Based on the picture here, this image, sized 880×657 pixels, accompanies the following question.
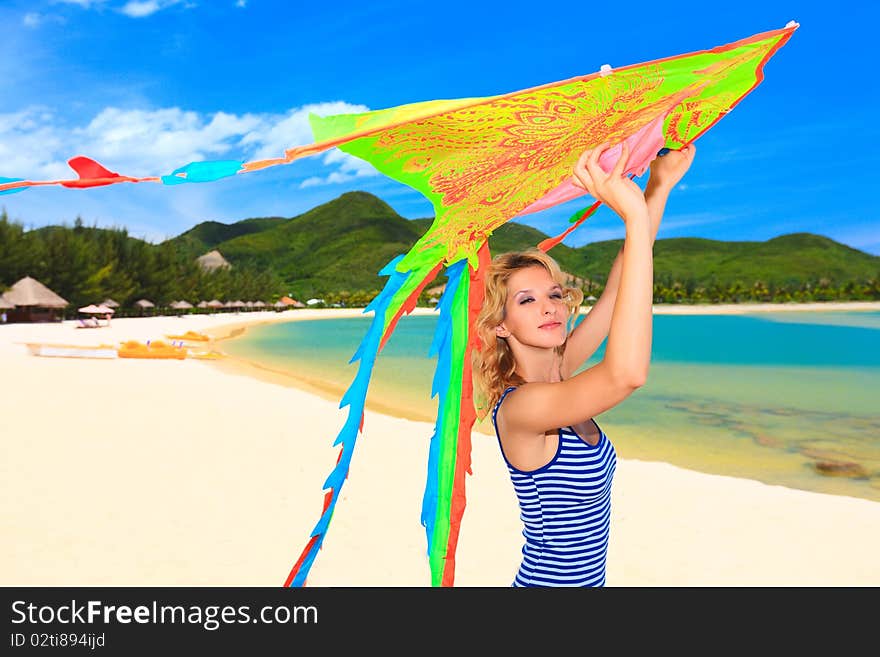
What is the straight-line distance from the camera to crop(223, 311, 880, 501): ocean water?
356 inches

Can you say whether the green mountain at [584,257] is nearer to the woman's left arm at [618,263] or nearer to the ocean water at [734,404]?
the ocean water at [734,404]

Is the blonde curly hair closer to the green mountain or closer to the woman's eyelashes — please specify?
the woman's eyelashes

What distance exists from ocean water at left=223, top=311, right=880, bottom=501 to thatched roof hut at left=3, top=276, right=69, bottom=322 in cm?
1805

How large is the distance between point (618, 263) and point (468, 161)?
548 millimetres

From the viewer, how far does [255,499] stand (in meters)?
5.77

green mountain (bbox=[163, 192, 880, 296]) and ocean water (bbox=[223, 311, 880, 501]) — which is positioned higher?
green mountain (bbox=[163, 192, 880, 296])

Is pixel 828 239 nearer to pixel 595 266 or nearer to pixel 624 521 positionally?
pixel 595 266

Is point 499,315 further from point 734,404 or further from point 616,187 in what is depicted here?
point 734,404

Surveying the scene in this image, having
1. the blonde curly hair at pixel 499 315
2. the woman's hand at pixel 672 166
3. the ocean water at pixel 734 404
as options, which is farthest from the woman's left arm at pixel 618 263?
the ocean water at pixel 734 404

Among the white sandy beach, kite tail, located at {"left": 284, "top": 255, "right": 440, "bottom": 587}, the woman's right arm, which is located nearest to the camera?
the woman's right arm

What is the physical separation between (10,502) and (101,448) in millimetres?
2054

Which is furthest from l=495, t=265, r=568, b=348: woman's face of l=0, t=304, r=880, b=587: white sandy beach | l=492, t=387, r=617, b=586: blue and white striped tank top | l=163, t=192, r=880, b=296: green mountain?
l=163, t=192, r=880, b=296: green mountain

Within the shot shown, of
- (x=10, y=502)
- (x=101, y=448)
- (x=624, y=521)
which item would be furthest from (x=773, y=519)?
(x=101, y=448)

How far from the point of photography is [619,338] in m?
1.37
